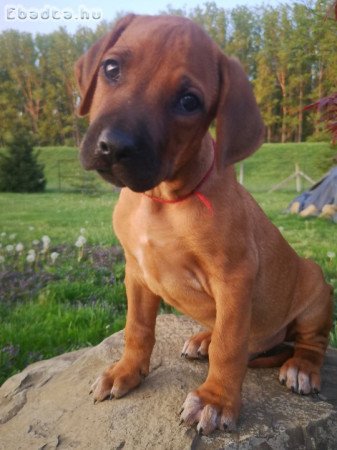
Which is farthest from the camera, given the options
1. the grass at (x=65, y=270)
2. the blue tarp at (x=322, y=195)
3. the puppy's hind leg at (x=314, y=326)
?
the blue tarp at (x=322, y=195)

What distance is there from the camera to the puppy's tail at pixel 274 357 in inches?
121

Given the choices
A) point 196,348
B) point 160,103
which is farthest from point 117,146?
point 196,348

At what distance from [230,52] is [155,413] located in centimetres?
689

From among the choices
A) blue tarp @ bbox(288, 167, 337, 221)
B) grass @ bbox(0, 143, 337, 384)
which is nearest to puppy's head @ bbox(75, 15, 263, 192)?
grass @ bbox(0, 143, 337, 384)

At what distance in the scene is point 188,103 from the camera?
2.27 meters

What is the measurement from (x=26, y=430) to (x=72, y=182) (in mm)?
11146

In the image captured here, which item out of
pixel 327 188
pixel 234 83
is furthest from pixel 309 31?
pixel 234 83

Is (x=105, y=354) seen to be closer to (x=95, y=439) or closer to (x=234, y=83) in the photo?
(x=95, y=439)

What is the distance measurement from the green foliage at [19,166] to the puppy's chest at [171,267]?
34.4 ft

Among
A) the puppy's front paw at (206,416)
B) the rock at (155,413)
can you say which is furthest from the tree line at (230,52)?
the puppy's front paw at (206,416)

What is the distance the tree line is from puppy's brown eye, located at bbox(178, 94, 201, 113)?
614 cm

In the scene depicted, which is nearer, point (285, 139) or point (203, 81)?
point (203, 81)

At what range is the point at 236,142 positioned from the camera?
2357 mm

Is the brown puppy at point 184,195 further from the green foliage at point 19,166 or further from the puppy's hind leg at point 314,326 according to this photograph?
the green foliage at point 19,166
